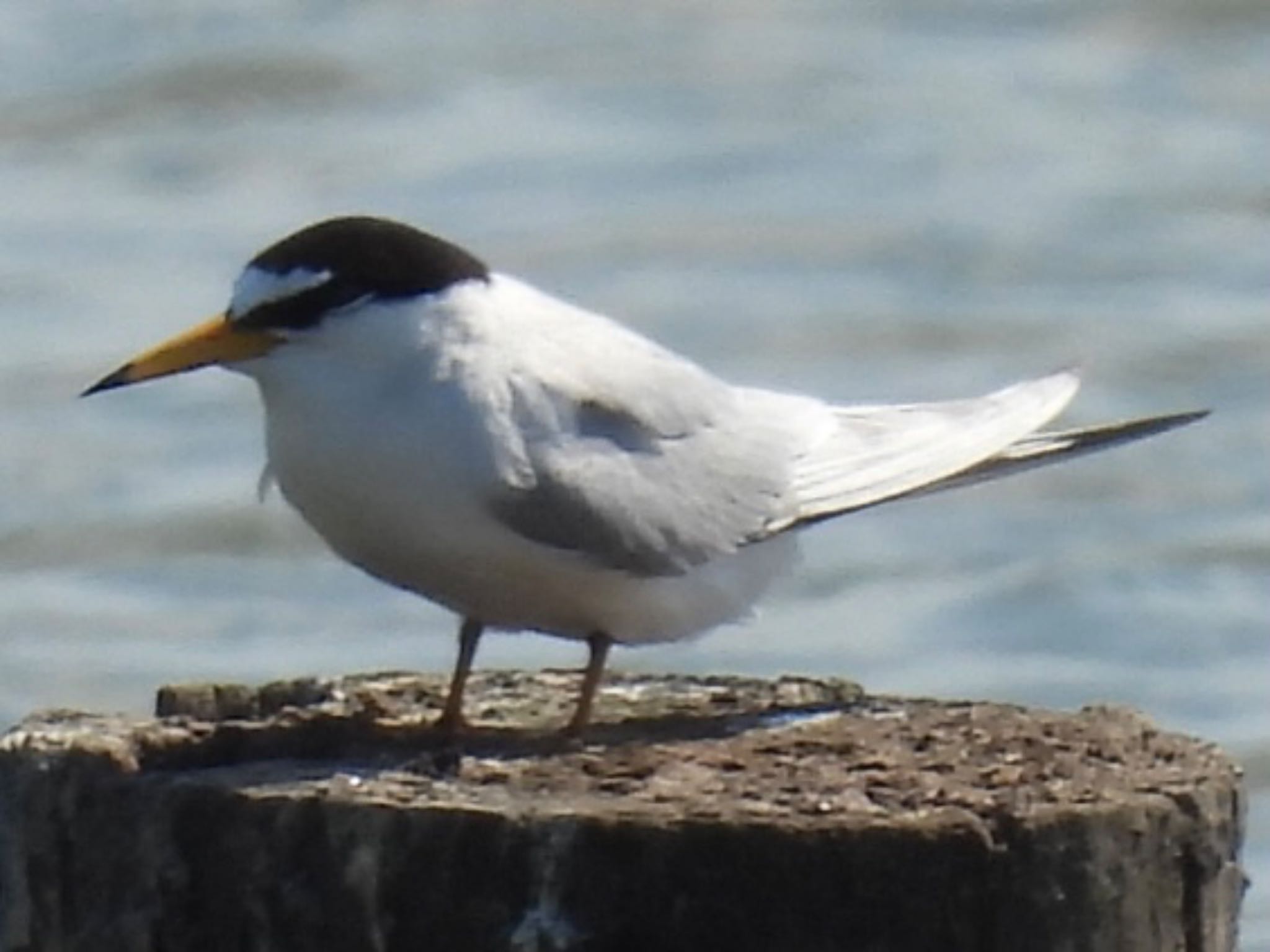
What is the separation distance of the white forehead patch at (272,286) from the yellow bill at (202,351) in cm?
3

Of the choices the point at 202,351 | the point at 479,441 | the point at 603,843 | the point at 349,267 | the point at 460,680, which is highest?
the point at 349,267

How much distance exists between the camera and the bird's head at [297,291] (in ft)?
20.0

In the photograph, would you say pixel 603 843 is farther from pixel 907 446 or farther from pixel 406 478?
pixel 907 446

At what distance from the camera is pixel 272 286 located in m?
6.09

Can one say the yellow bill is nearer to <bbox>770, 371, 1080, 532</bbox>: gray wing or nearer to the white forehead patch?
the white forehead patch

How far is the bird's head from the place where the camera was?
20.0 ft

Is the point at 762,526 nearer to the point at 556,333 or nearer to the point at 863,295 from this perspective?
the point at 556,333

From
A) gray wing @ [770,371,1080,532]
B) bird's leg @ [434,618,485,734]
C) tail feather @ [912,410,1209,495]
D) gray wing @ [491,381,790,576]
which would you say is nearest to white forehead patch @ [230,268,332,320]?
gray wing @ [491,381,790,576]

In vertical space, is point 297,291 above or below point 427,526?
above

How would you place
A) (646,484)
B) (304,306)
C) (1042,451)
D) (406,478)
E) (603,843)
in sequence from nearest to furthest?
1. (603,843)
2. (406,478)
3. (304,306)
4. (646,484)
5. (1042,451)

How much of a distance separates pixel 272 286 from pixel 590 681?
72 centimetres

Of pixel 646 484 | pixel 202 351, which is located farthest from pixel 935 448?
pixel 202 351

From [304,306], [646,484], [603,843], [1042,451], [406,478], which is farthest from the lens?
[1042,451]

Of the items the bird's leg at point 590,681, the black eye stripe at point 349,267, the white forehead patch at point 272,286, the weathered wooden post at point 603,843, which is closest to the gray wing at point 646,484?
the bird's leg at point 590,681
